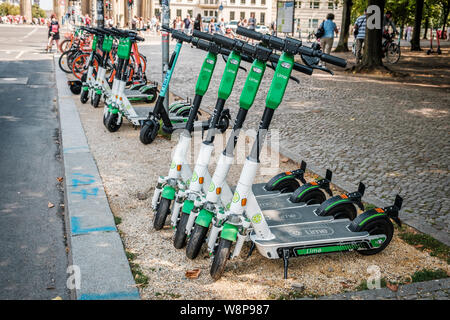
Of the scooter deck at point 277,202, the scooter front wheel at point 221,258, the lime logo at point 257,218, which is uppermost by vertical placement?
the lime logo at point 257,218

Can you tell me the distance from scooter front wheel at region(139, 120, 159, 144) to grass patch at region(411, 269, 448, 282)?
4.51m

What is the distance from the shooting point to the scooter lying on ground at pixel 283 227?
3449 millimetres

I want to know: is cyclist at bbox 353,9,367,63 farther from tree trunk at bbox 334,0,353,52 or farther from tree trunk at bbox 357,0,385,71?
tree trunk at bbox 334,0,353,52

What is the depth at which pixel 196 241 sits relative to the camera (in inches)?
149

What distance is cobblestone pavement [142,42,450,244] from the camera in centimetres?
548

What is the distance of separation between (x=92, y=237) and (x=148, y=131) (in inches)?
128

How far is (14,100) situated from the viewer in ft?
35.0

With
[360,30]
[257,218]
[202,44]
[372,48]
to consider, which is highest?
[360,30]

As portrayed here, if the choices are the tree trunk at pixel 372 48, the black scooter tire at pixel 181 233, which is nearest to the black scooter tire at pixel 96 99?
the black scooter tire at pixel 181 233

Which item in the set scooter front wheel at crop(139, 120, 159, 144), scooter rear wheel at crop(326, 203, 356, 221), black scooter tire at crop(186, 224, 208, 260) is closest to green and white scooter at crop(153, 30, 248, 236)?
black scooter tire at crop(186, 224, 208, 260)

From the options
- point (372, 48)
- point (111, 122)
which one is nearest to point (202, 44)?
point (111, 122)

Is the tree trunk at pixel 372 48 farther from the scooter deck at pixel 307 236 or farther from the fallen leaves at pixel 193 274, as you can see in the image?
the fallen leaves at pixel 193 274

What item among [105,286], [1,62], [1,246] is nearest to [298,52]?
[105,286]

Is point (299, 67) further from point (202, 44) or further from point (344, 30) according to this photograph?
point (344, 30)
